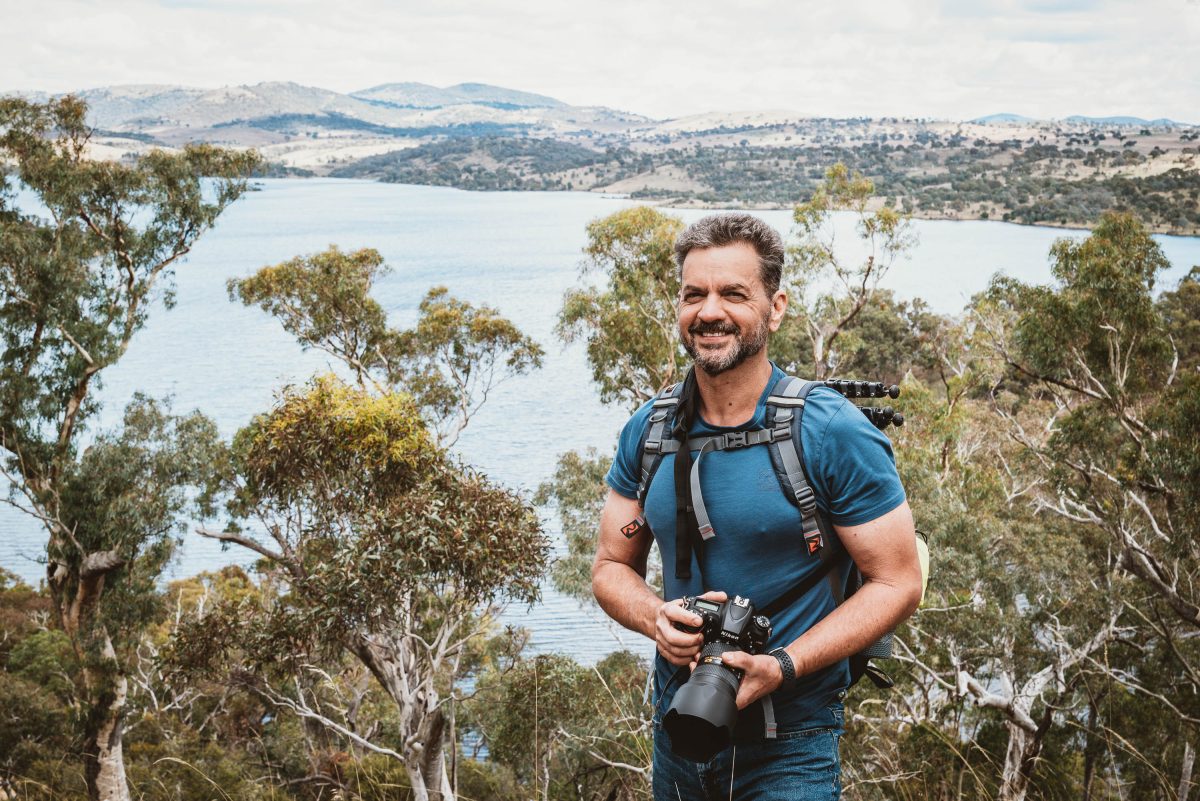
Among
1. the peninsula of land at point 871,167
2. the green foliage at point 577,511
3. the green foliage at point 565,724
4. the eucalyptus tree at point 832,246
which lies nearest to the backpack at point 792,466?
the green foliage at point 565,724

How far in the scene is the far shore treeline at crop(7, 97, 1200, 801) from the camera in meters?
7.64

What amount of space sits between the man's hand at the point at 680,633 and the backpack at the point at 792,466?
0.13 meters

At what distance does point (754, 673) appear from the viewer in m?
1.50

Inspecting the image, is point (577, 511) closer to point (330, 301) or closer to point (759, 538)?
point (330, 301)

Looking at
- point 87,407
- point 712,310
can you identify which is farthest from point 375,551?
point 87,407

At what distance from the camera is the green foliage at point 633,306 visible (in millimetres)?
14555

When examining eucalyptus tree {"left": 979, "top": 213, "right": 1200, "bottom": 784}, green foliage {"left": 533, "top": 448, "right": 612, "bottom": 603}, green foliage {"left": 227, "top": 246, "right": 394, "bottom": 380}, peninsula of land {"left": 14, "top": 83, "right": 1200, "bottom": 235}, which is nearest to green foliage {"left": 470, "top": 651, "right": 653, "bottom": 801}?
green foliage {"left": 533, "top": 448, "right": 612, "bottom": 603}

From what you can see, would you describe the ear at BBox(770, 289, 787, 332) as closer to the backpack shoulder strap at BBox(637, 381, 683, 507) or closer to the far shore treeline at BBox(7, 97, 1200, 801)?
the backpack shoulder strap at BBox(637, 381, 683, 507)

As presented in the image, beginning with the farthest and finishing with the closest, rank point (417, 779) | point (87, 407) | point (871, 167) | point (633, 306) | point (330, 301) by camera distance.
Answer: point (871, 167) < point (330, 301) < point (633, 306) < point (87, 407) < point (417, 779)

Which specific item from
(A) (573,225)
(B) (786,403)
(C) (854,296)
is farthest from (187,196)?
(A) (573,225)

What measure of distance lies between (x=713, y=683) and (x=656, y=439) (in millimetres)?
465

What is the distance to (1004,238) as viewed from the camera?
6944 centimetres

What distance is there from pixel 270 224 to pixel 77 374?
88.5m

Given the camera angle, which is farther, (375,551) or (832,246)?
(832,246)
